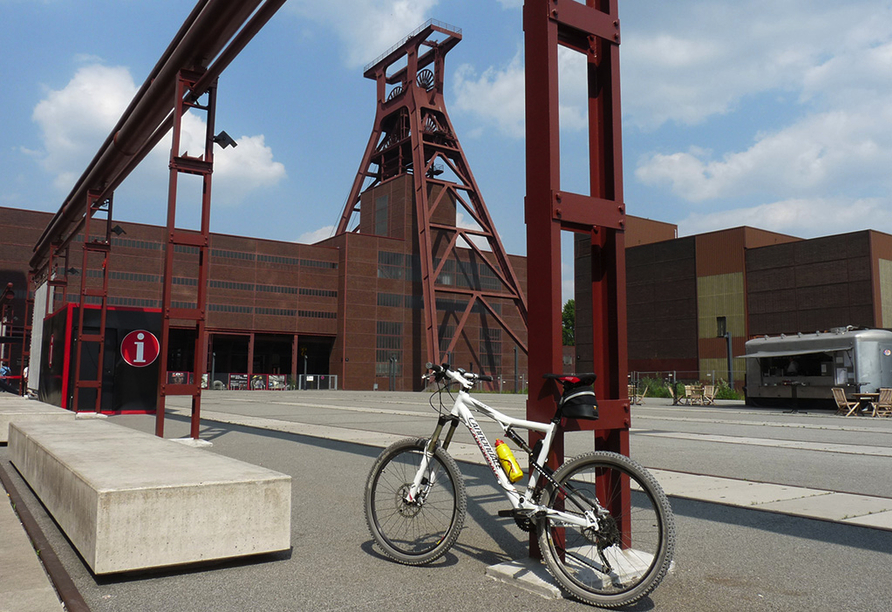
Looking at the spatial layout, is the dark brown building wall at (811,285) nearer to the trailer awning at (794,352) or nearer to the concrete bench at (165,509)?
the trailer awning at (794,352)

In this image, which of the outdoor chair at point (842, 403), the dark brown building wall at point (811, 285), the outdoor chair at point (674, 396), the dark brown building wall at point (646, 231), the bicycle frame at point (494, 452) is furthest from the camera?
the dark brown building wall at point (646, 231)

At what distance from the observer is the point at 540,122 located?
14.5 ft

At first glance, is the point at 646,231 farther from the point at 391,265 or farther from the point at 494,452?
the point at 494,452

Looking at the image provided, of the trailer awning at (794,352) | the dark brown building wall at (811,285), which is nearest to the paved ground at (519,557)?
the trailer awning at (794,352)

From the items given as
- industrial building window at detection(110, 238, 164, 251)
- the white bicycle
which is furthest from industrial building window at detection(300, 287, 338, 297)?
the white bicycle

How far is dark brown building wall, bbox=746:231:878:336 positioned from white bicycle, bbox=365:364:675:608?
5281 centimetres

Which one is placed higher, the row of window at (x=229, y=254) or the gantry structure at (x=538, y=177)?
the row of window at (x=229, y=254)

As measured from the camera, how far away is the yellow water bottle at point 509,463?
156 inches

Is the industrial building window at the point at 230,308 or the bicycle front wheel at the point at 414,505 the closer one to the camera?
the bicycle front wheel at the point at 414,505

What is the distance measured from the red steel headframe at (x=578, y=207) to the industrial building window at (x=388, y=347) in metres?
65.8

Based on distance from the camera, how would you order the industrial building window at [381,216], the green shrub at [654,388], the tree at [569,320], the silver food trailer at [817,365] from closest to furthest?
the silver food trailer at [817,365] → the green shrub at [654,388] → the industrial building window at [381,216] → the tree at [569,320]

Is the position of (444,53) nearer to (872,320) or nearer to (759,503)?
(872,320)

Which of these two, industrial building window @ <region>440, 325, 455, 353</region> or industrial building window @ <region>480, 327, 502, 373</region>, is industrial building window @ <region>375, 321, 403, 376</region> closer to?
industrial building window @ <region>440, 325, 455, 353</region>

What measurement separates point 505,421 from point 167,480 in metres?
2.06
